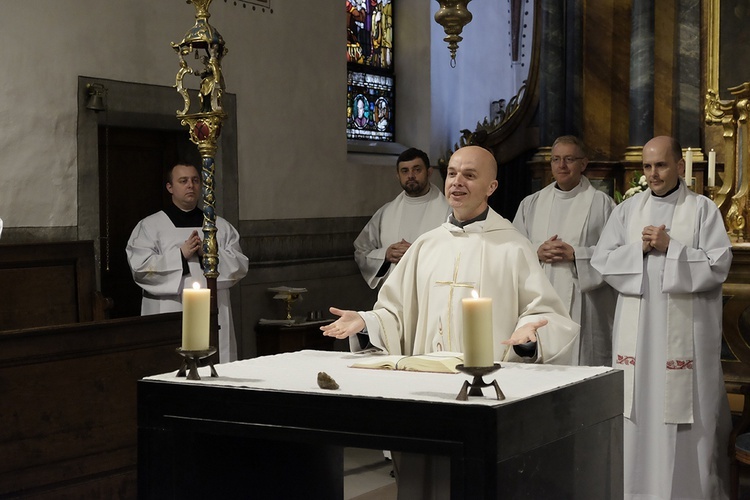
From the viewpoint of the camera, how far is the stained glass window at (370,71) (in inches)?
426

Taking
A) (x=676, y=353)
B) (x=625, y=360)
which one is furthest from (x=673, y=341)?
(x=625, y=360)

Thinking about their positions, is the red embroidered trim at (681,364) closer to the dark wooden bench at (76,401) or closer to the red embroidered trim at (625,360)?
the red embroidered trim at (625,360)

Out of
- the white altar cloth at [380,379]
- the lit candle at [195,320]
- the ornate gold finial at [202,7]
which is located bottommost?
the white altar cloth at [380,379]

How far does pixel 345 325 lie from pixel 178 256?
3778 mm

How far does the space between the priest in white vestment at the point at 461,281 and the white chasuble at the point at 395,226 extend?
3.77 metres

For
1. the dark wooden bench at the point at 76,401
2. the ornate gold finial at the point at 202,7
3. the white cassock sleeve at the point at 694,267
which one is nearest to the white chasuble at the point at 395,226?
the white cassock sleeve at the point at 694,267

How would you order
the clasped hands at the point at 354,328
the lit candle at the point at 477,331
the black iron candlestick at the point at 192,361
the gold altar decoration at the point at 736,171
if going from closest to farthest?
the lit candle at the point at 477,331
the black iron candlestick at the point at 192,361
the clasped hands at the point at 354,328
the gold altar decoration at the point at 736,171

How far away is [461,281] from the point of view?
4.43 meters

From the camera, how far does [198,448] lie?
336cm

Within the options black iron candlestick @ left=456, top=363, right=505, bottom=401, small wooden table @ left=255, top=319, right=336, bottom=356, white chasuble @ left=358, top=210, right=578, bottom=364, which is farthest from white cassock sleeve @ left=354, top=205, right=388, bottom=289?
black iron candlestick @ left=456, top=363, right=505, bottom=401

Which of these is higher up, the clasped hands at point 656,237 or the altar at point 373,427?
the clasped hands at point 656,237

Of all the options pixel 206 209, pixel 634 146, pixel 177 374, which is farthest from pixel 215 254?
pixel 634 146

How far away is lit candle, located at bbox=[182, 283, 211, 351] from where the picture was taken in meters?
3.21

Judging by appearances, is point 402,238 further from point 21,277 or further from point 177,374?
point 177,374
